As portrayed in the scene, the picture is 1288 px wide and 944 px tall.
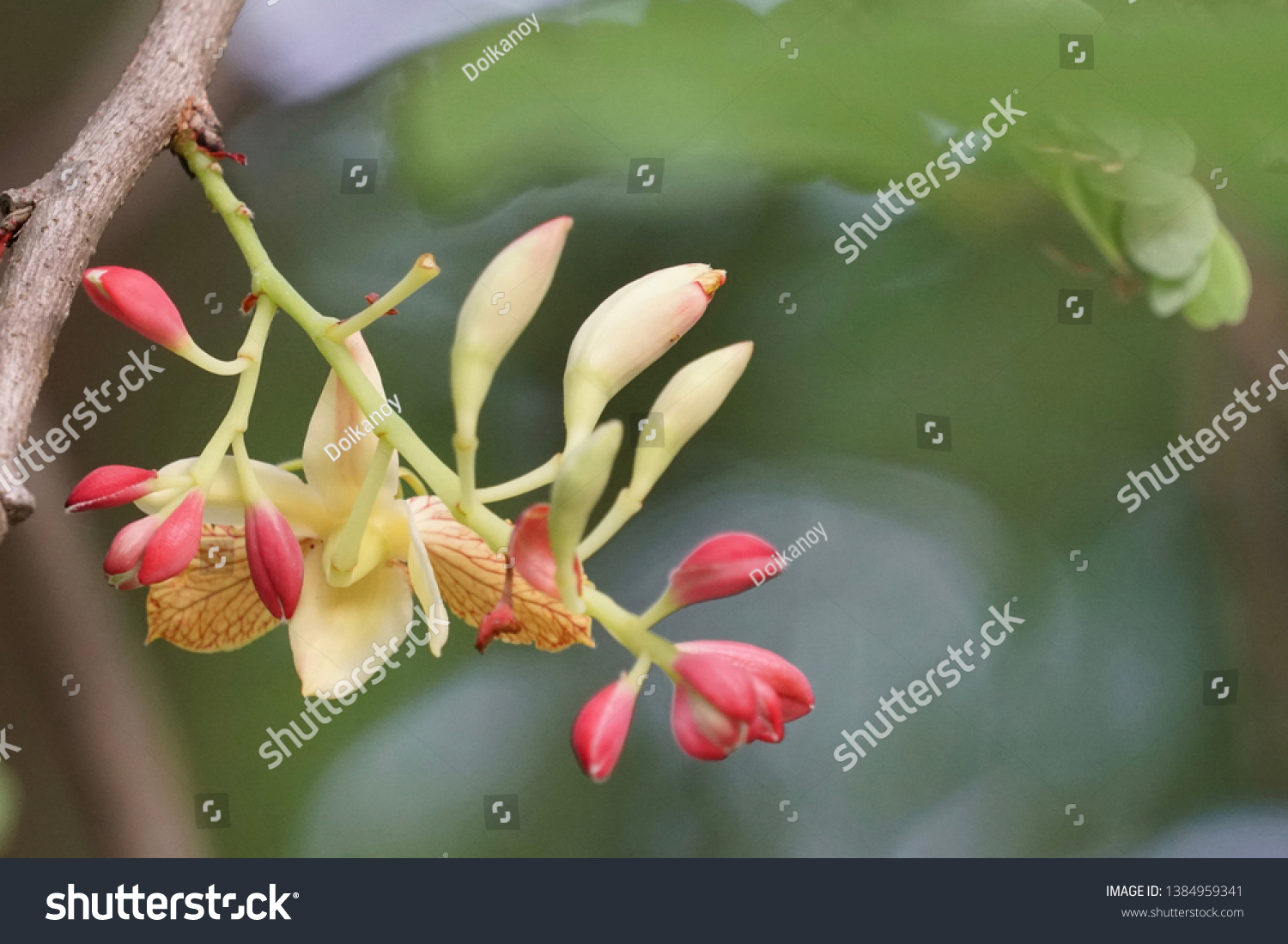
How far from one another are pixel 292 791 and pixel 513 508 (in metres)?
0.37

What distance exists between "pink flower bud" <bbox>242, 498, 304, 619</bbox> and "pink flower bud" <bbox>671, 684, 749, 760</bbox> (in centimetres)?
17

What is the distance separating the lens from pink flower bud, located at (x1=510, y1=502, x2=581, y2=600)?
0.32 meters

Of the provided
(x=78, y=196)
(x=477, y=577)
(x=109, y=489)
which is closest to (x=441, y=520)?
(x=477, y=577)

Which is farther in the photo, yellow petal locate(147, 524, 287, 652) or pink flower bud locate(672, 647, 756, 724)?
yellow petal locate(147, 524, 287, 652)


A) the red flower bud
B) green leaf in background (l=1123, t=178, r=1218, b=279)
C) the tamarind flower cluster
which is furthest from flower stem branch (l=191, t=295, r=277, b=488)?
green leaf in background (l=1123, t=178, r=1218, b=279)

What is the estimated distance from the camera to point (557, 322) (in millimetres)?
1060

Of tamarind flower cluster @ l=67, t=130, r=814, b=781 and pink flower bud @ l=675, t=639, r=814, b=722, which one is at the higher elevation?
tamarind flower cluster @ l=67, t=130, r=814, b=781

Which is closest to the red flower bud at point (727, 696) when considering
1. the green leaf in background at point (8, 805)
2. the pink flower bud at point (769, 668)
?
the pink flower bud at point (769, 668)

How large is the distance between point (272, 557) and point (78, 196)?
0.22 meters

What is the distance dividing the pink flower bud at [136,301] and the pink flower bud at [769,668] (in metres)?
0.26

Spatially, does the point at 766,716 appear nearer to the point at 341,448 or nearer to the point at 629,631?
the point at 629,631

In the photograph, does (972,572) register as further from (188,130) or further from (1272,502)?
(188,130)

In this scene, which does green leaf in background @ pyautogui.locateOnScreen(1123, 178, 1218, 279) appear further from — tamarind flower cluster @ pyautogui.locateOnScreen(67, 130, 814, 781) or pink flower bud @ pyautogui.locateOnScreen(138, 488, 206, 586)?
pink flower bud @ pyautogui.locateOnScreen(138, 488, 206, 586)

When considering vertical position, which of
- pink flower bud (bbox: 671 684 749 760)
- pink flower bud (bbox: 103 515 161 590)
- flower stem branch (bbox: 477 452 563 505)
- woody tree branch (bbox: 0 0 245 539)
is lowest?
pink flower bud (bbox: 671 684 749 760)
